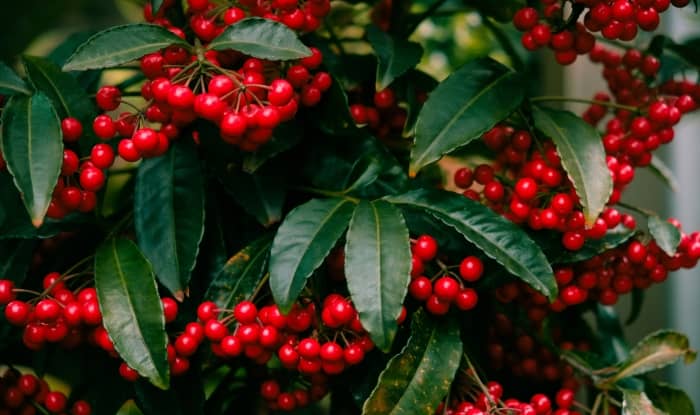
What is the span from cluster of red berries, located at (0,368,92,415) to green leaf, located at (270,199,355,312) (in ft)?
1.03

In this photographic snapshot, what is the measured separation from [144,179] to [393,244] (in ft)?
0.97

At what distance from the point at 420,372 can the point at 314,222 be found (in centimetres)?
18

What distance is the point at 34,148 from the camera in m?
0.65

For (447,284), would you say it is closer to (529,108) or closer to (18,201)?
(529,108)

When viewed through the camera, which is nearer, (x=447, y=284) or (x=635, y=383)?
(x=447, y=284)

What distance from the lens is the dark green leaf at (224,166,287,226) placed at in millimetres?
785

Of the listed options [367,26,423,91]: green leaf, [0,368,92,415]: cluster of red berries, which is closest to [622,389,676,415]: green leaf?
[367,26,423,91]: green leaf

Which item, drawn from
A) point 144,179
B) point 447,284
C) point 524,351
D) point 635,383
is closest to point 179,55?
point 144,179

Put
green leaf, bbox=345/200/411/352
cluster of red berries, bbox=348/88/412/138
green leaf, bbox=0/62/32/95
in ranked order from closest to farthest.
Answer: green leaf, bbox=345/200/411/352, green leaf, bbox=0/62/32/95, cluster of red berries, bbox=348/88/412/138

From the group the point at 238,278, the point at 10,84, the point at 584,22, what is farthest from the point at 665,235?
the point at 10,84

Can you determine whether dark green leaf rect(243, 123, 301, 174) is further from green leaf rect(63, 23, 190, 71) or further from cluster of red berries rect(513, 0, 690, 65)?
cluster of red berries rect(513, 0, 690, 65)

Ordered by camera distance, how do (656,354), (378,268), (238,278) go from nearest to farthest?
(378,268) → (238,278) → (656,354)

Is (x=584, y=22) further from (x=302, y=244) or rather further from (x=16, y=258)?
(x=16, y=258)

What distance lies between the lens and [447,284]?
70 centimetres
